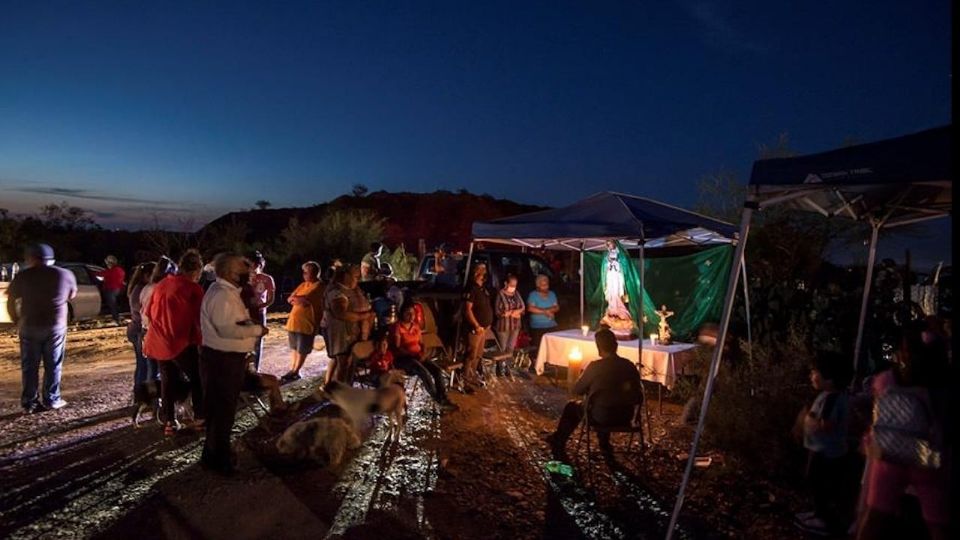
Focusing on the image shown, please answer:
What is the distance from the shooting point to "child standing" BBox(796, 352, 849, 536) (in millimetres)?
4129

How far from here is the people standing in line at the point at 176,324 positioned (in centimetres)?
573

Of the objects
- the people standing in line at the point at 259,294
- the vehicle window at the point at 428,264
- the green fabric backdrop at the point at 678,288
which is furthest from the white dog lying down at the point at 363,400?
the vehicle window at the point at 428,264

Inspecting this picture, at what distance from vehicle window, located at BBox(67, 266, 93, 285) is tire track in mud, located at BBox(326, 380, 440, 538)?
11.8m

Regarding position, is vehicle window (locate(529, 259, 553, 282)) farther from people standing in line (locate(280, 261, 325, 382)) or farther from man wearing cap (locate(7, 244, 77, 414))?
man wearing cap (locate(7, 244, 77, 414))

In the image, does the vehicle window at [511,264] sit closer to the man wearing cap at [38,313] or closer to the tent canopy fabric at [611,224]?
the tent canopy fabric at [611,224]

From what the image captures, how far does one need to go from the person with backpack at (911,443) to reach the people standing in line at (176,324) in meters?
5.23

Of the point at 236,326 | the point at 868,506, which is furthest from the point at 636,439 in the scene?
the point at 236,326

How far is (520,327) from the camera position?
31.7ft

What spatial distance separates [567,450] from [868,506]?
297 cm

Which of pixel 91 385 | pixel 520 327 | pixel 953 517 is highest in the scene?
pixel 953 517

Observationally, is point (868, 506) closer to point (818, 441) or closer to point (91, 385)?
point (818, 441)

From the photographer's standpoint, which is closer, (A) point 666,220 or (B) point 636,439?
(B) point 636,439

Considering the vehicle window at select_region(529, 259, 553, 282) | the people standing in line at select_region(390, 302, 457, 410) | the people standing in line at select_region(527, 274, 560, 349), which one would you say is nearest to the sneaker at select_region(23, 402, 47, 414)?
the people standing in line at select_region(390, 302, 457, 410)

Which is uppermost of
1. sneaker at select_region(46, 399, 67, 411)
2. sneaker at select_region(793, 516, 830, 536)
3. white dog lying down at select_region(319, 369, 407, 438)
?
white dog lying down at select_region(319, 369, 407, 438)
